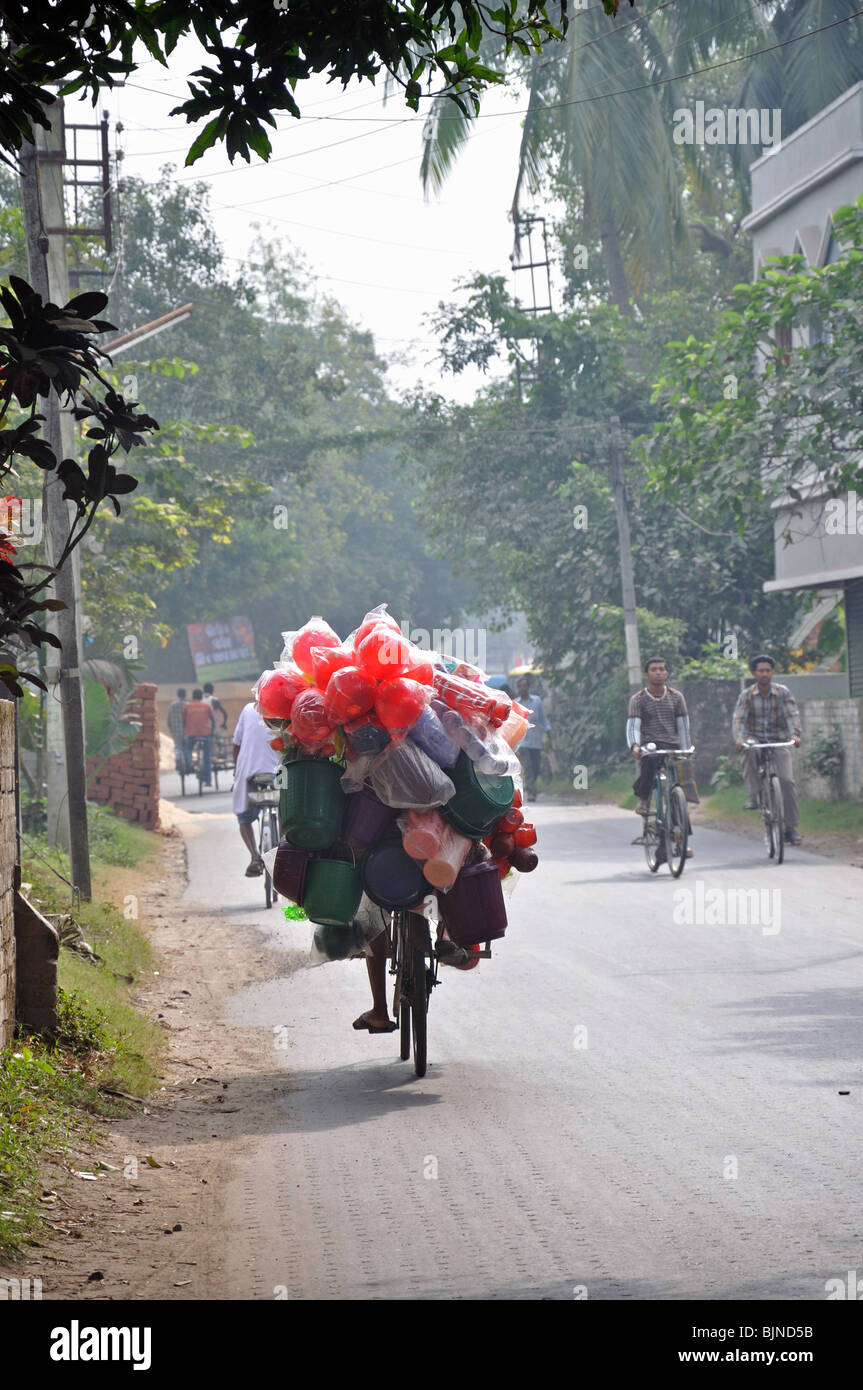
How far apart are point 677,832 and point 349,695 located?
8.66 meters

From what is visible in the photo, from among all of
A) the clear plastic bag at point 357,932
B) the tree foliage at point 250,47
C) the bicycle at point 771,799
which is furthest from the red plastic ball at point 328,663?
the bicycle at point 771,799

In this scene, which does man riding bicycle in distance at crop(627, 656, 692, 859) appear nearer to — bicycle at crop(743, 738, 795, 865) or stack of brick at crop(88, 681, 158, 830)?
bicycle at crop(743, 738, 795, 865)

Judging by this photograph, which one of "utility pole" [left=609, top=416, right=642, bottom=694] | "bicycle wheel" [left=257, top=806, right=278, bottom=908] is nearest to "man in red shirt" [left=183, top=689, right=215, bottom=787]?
"utility pole" [left=609, top=416, right=642, bottom=694]

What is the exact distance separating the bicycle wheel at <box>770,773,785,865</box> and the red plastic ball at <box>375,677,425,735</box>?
30.8ft

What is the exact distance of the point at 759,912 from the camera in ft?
42.2

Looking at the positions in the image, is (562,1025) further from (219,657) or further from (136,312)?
(219,657)

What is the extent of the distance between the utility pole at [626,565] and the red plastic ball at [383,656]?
21.8 m

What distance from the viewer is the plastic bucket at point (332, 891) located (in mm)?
7473

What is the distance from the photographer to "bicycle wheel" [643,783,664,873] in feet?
51.7

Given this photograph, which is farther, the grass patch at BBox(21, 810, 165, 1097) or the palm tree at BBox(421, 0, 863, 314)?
the palm tree at BBox(421, 0, 863, 314)

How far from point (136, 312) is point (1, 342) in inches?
1575

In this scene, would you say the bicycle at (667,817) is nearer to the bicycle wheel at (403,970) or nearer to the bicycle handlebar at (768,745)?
the bicycle handlebar at (768,745)

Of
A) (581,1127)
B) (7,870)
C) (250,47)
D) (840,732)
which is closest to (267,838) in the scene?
(7,870)
